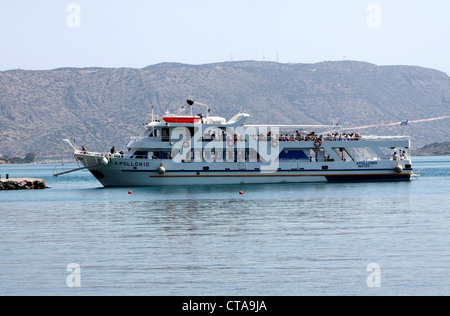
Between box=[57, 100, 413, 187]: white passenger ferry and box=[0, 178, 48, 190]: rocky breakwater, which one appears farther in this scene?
box=[0, 178, 48, 190]: rocky breakwater

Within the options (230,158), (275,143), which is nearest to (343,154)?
(275,143)

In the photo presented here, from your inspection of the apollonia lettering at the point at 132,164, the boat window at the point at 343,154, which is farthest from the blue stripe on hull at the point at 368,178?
the apollonia lettering at the point at 132,164

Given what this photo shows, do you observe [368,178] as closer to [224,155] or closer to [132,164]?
[224,155]

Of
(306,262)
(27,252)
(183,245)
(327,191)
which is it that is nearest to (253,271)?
(306,262)

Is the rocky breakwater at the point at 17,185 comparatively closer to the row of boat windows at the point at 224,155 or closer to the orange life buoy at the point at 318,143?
the row of boat windows at the point at 224,155

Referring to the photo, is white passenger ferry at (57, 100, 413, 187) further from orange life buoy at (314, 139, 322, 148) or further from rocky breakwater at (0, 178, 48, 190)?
rocky breakwater at (0, 178, 48, 190)

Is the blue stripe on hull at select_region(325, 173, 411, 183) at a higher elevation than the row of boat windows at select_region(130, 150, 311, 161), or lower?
lower

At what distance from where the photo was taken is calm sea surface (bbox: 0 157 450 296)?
69.7 feet

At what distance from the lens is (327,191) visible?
57812mm

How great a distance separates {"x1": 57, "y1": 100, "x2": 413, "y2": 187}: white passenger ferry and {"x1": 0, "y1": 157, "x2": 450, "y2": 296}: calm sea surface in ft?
38.8

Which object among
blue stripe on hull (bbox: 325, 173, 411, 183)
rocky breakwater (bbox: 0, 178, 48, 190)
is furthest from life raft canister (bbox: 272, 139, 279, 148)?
rocky breakwater (bbox: 0, 178, 48, 190)
